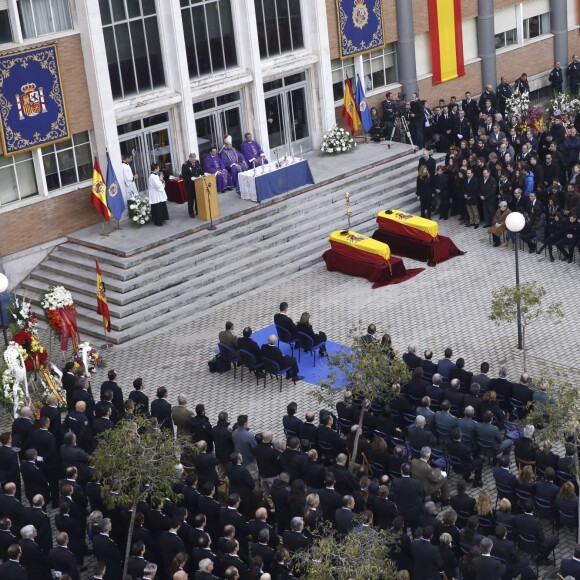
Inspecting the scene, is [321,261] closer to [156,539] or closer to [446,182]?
[446,182]

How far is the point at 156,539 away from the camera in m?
20.5

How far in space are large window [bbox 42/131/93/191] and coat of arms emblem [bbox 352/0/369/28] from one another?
32.8 feet

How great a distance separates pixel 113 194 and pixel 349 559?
58.9ft

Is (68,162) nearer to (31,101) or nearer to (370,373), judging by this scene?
(31,101)

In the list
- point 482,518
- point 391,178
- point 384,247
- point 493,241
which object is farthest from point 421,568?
point 391,178

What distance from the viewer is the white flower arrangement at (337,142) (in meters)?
37.9

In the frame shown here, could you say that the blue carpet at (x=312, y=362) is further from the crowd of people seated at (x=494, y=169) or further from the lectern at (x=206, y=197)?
the crowd of people seated at (x=494, y=169)

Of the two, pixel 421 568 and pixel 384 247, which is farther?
pixel 384 247

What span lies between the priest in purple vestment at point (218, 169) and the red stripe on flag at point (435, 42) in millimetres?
9728

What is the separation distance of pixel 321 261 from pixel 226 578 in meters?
15.8

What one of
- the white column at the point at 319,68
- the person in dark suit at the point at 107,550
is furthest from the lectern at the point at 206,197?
the person in dark suit at the point at 107,550

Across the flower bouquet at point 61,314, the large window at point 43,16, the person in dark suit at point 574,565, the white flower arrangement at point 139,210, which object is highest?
the large window at point 43,16

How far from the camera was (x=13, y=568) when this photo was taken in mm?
19078

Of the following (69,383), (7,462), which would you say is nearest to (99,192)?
(69,383)
